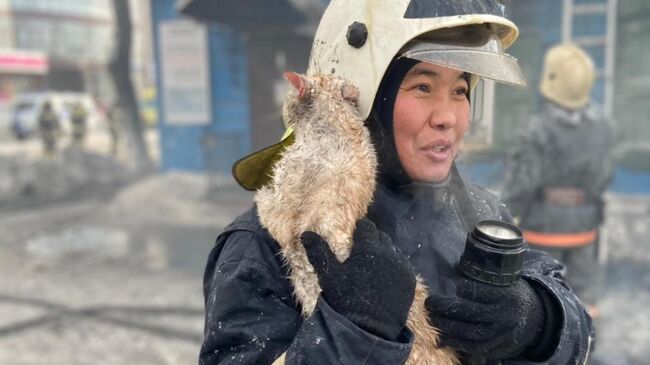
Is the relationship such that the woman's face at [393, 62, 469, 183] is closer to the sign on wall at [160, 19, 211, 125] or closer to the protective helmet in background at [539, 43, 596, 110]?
the protective helmet in background at [539, 43, 596, 110]

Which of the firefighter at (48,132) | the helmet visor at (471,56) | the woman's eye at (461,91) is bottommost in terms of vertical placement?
the firefighter at (48,132)

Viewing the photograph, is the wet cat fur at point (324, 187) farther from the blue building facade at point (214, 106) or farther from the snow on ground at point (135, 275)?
the blue building facade at point (214, 106)

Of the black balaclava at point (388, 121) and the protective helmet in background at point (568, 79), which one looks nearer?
the black balaclava at point (388, 121)

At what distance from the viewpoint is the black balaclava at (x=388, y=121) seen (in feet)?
4.31

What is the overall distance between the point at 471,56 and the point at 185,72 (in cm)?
849

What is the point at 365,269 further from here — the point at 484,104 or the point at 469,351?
the point at 484,104

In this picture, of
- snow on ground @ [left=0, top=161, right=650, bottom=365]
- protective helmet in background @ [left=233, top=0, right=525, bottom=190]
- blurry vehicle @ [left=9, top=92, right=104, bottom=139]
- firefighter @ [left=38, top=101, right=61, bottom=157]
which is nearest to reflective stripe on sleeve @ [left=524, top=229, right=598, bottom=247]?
snow on ground @ [left=0, top=161, right=650, bottom=365]

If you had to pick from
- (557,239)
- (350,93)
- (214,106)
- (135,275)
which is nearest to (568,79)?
(557,239)

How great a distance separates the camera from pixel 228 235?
1.35 meters

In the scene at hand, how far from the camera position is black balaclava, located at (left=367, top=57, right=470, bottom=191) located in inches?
51.8

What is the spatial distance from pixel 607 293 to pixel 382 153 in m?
4.46

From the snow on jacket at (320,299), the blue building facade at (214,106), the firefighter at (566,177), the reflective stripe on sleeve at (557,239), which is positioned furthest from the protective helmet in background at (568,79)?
the blue building facade at (214,106)

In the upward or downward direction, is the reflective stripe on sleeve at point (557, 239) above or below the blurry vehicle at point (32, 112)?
above

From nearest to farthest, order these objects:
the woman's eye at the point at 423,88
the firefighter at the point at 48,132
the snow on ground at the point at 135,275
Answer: the woman's eye at the point at 423,88 → the snow on ground at the point at 135,275 → the firefighter at the point at 48,132
